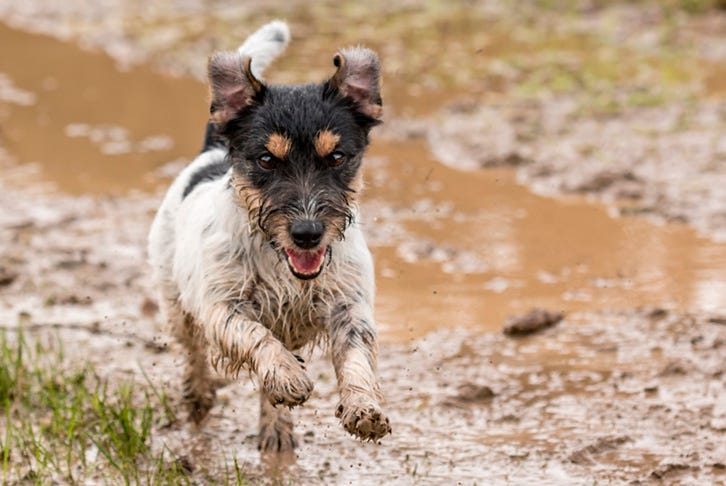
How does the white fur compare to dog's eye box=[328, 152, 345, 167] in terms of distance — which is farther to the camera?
the white fur

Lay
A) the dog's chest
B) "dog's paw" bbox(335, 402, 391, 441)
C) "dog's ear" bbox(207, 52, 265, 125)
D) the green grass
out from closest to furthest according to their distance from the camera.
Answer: "dog's paw" bbox(335, 402, 391, 441) < "dog's ear" bbox(207, 52, 265, 125) < the dog's chest < the green grass

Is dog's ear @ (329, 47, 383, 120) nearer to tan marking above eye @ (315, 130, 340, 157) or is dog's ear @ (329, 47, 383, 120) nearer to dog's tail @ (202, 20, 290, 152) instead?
tan marking above eye @ (315, 130, 340, 157)

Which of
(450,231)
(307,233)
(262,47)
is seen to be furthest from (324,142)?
(450,231)

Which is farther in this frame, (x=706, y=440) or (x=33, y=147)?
(x=33, y=147)

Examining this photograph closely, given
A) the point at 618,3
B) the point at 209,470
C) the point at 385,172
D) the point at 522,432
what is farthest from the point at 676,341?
the point at 618,3

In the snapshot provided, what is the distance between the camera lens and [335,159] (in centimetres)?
470

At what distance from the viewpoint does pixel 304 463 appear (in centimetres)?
577

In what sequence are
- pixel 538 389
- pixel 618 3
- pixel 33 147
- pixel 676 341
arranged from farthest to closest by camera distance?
pixel 618 3, pixel 33 147, pixel 676 341, pixel 538 389

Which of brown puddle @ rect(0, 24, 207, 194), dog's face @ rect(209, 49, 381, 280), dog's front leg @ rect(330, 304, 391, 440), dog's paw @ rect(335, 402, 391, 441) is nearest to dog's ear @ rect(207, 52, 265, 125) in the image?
dog's face @ rect(209, 49, 381, 280)

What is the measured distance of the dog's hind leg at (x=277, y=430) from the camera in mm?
5816

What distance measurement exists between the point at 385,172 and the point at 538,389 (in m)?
4.52

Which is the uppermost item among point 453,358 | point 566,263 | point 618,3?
point 618,3

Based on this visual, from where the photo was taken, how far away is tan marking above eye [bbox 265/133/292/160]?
15.1ft

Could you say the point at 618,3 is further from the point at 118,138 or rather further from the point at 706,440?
the point at 706,440
